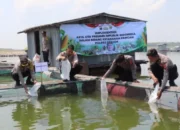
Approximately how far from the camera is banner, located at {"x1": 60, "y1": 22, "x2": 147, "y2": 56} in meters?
15.9

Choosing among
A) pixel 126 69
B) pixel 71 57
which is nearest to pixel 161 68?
pixel 126 69

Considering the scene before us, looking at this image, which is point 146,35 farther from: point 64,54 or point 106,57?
point 64,54

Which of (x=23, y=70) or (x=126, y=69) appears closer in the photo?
(x=126, y=69)

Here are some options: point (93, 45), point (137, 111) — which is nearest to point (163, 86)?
point (137, 111)

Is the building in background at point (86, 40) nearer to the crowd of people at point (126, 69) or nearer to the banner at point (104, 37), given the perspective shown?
the banner at point (104, 37)

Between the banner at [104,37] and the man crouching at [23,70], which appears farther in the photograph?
the banner at [104,37]

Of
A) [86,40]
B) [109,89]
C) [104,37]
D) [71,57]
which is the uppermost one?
[104,37]

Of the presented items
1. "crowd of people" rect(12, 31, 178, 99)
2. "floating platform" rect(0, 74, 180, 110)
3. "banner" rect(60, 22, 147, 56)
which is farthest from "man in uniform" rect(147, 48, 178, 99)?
"banner" rect(60, 22, 147, 56)

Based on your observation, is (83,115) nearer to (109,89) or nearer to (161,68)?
(161,68)

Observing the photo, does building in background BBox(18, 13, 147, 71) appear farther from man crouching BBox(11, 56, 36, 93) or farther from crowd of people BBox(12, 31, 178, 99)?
man crouching BBox(11, 56, 36, 93)

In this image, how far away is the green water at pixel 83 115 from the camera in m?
6.32

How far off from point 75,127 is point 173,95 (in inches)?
93.6

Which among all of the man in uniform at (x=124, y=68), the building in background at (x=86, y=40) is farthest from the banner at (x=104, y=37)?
the man in uniform at (x=124, y=68)

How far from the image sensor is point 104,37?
1688 centimetres
